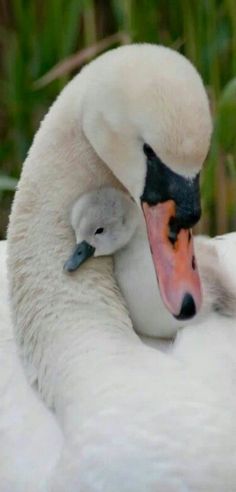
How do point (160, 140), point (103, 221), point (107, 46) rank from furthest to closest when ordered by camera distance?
point (107, 46) → point (103, 221) → point (160, 140)

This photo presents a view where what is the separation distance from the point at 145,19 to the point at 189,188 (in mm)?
1144

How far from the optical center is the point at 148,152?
7.14ft

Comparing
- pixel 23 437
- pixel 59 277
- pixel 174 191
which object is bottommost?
pixel 23 437

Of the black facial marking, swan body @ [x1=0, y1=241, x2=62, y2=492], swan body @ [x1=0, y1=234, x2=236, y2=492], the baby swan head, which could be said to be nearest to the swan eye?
the black facial marking

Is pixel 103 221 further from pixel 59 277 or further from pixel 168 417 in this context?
pixel 168 417

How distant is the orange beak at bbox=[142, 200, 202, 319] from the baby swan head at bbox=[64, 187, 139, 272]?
11 centimetres

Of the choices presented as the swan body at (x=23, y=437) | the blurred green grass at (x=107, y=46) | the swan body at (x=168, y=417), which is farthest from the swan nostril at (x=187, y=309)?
the blurred green grass at (x=107, y=46)

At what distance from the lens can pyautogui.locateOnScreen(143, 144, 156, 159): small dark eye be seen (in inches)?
85.2

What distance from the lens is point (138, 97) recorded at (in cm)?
218

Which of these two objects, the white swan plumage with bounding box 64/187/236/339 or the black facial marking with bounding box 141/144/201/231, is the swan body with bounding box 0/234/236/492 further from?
the black facial marking with bounding box 141/144/201/231

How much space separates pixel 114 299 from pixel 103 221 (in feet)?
0.41

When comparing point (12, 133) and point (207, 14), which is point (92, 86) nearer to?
point (207, 14)

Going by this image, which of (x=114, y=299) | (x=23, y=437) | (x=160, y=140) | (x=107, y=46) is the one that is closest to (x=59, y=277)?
(x=114, y=299)

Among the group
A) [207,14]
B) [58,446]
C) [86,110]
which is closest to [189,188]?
[86,110]
